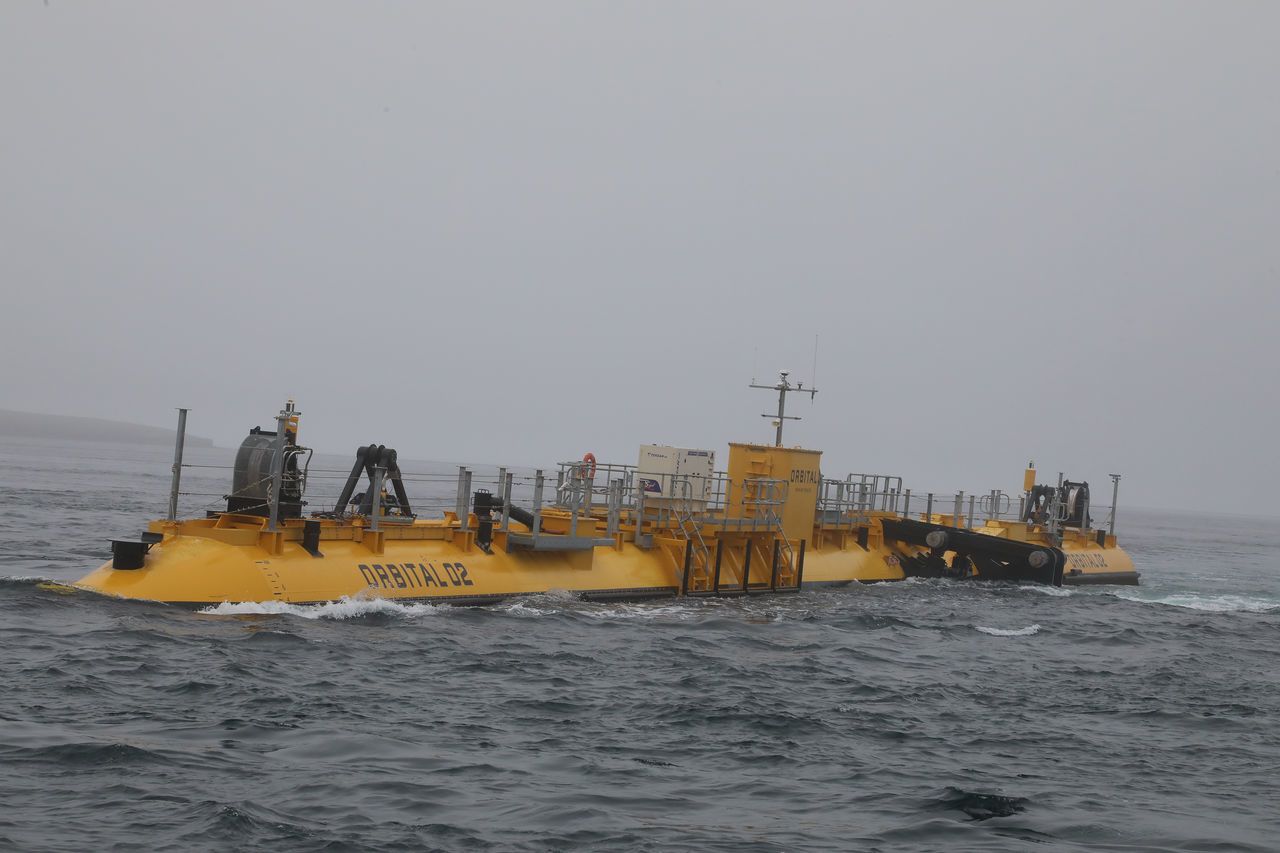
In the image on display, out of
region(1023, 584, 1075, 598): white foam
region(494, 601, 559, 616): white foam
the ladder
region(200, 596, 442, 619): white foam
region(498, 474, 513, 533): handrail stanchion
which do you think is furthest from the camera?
region(1023, 584, 1075, 598): white foam

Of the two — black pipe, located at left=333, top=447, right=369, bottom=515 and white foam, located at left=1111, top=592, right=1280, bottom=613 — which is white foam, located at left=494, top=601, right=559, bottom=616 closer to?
black pipe, located at left=333, top=447, right=369, bottom=515

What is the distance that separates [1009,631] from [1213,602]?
616 inches

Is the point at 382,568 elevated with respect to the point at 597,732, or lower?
elevated

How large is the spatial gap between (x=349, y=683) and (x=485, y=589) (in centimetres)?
766

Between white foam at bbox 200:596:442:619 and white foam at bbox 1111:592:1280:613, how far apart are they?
25268 millimetres

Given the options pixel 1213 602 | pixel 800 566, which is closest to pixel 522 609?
pixel 800 566

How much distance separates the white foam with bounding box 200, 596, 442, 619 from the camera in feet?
67.4

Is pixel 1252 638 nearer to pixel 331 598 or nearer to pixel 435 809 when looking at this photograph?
pixel 331 598

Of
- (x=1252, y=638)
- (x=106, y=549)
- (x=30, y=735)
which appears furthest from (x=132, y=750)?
(x=1252, y=638)

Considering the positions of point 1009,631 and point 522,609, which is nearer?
point 522,609

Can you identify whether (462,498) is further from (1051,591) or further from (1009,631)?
(1051,591)

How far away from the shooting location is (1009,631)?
2862 centimetres

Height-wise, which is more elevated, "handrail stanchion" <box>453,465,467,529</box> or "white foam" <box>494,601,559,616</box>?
"handrail stanchion" <box>453,465,467,529</box>

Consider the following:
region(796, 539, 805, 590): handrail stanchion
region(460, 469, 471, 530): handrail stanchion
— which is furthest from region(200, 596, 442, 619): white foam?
region(796, 539, 805, 590): handrail stanchion
